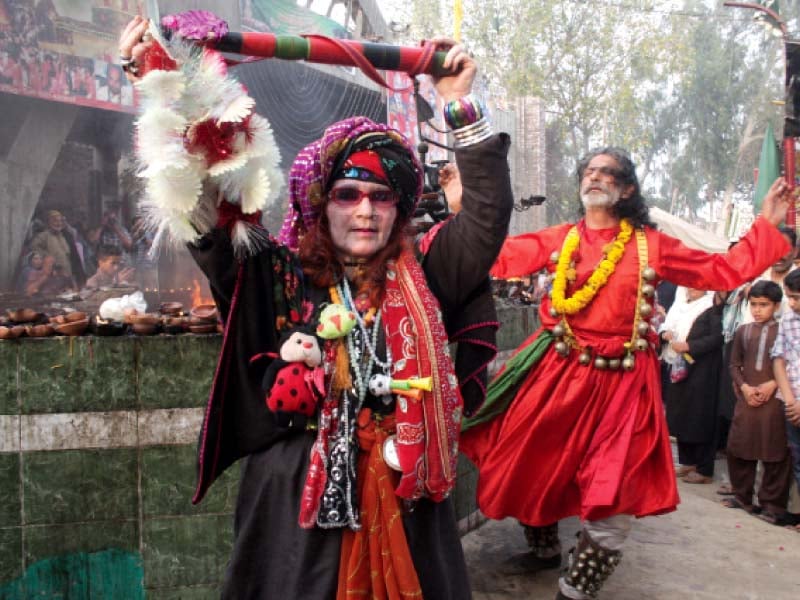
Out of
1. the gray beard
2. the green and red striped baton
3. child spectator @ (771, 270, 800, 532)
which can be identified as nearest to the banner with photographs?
the gray beard

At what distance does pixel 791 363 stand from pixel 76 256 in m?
9.25

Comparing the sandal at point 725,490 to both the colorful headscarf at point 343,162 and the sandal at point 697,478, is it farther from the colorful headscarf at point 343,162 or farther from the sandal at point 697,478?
the colorful headscarf at point 343,162

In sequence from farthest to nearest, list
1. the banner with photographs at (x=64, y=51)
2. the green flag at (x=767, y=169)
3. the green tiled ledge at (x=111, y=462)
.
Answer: the banner with photographs at (x=64, y=51)
the green flag at (x=767, y=169)
the green tiled ledge at (x=111, y=462)

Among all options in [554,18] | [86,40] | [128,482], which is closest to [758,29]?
[554,18]

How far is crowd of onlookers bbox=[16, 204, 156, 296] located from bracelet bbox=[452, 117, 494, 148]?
927 cm

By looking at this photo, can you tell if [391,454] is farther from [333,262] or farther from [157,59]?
[157,59]

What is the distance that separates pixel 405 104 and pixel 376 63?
12664mm

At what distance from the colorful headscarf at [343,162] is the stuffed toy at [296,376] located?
1.27 ft

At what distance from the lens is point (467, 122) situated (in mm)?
2105

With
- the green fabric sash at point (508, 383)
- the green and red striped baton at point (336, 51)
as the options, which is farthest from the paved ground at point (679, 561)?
the green and red striped baton at point (336, 51)

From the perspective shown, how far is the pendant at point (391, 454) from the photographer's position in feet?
6.91

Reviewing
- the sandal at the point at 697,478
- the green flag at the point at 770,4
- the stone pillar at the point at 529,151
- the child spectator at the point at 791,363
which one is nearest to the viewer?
the child spectator at the point at 791,363

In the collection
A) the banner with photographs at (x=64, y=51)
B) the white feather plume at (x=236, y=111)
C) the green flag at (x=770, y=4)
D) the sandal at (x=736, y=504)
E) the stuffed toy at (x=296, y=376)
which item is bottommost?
the sandal at (x=736, y=504)

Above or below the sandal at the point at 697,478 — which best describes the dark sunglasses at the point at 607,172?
above
